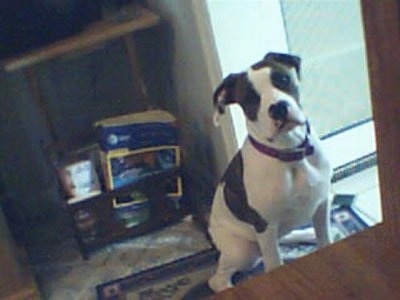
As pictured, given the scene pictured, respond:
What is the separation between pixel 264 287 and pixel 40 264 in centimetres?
167

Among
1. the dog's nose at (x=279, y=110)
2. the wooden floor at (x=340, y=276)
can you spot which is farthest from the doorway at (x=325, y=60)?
the wooden floor at (x=340, y=276)

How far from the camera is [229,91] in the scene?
65.7 inches

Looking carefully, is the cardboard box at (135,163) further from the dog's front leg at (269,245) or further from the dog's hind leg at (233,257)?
the dog's front leg at (269,245)

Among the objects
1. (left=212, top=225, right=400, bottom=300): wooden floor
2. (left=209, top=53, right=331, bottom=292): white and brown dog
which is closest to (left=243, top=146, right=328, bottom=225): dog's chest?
(left=209, top=53, right=331, bottom=292): white and brown dog

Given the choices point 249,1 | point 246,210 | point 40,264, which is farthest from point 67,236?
point 249,1

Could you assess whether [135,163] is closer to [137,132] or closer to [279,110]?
[137,132]

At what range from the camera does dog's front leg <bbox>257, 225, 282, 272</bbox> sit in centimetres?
177

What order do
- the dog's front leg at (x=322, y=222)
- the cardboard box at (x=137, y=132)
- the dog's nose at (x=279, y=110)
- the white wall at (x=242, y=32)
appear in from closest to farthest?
the dog's nose at (x=279, y=110) < the dog's front leg at (x=322, y=222) < the white wall at (x=242, y=32) < the cardboard box at (x=137, y=132)

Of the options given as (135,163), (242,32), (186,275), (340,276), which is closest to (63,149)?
(135,163)

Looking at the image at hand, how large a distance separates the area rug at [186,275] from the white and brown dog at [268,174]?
0.13 meters

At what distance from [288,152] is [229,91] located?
19cm

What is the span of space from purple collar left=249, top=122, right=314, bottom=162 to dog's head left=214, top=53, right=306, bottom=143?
2 cm

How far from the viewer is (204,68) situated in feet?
6.74

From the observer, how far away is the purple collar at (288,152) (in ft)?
5.53
